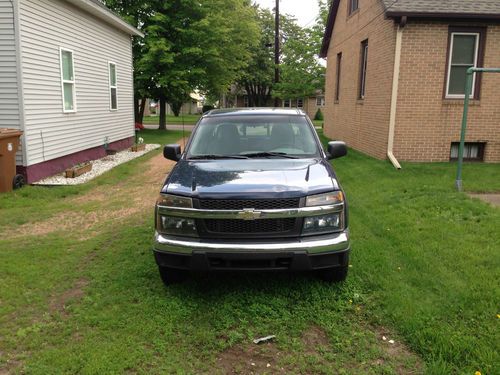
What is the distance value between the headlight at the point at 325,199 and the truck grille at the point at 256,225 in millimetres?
218

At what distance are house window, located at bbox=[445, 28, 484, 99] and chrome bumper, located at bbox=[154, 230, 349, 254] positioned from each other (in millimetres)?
8627

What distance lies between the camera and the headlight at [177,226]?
3893 millimetres

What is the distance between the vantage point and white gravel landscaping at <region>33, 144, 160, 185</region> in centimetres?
957

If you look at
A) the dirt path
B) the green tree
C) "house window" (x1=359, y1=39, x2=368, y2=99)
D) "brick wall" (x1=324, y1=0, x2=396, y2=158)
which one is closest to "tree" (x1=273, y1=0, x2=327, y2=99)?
the green tree

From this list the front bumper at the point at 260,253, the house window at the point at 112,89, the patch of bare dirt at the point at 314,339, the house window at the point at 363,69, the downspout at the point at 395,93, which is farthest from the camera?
the house window at the point at 112,89

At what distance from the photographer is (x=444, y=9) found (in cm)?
1035

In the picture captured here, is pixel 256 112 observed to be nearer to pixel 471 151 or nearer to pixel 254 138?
pixel 254 138

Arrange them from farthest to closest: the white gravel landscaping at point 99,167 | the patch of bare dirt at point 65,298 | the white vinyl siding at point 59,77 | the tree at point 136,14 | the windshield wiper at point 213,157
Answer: the tree at point 136,14, the white gravel landscaping at point 99,167, the white vinyl siding at point 59,77, the windshield wiper at point 213,157, the patch of bare dirt at point 65,298

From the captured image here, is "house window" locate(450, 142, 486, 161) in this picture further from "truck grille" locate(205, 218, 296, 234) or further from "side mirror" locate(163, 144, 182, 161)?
"truck grille" locate(205, 218, 296, 234)

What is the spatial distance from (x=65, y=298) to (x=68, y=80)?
26.9ft

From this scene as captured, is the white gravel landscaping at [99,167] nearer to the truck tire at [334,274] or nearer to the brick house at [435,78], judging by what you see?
→ the truck tire at [334,274]

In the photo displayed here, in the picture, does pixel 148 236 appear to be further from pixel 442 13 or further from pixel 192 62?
pixel 192 62

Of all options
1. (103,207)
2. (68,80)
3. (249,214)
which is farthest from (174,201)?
(68,80)

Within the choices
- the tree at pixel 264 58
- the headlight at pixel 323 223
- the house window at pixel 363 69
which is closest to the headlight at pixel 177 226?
the headlight at pixel 323 223
